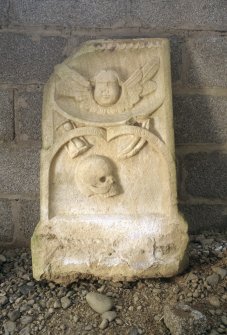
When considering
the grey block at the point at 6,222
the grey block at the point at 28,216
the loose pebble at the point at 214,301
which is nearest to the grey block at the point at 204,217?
Result: the loose pebble at the point at 214,301

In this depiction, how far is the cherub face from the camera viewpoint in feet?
5.38

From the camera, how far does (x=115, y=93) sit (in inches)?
64.7

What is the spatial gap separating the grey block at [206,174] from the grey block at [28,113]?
31.5 inches

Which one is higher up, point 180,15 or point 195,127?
point 180,15

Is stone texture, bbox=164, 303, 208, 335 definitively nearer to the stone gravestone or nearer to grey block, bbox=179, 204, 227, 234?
the stone gravestone

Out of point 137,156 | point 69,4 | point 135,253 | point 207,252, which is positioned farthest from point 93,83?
point 207,252

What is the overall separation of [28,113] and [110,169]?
63 cm

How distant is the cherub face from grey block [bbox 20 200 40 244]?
72cm

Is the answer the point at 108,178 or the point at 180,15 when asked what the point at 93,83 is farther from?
the point at 180,15

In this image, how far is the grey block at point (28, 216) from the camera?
2.06 m

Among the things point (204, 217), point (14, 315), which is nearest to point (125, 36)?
point (204, 217)

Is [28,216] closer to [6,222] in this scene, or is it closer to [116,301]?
[6,222]

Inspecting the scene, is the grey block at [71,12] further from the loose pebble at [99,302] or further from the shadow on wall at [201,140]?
the loose pebble at [99,302]

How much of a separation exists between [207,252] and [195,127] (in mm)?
637
